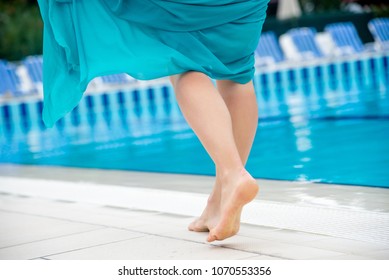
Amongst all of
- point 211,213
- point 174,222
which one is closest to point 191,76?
point 211,213

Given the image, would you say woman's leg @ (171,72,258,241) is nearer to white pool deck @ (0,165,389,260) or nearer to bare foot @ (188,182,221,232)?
white pool deck @ (0,165,389,260)

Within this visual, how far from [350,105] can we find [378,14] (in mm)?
11258

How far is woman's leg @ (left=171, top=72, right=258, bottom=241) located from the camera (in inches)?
108

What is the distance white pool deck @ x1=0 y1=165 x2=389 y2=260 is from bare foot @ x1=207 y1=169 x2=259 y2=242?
63mm

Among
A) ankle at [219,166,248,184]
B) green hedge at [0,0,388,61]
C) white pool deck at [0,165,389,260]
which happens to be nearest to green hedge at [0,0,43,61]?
green hedge at [0,0,388,61]

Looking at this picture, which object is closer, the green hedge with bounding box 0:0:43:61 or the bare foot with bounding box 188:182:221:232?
the bare foot with bounding box 188:182:221:232

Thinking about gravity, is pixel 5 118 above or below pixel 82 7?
below

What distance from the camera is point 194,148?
6.70 metres

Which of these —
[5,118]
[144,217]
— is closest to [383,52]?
[5,118]

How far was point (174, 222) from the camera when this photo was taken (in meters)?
3.45

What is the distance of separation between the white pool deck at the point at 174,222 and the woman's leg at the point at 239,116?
0.13m

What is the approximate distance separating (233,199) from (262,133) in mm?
4629

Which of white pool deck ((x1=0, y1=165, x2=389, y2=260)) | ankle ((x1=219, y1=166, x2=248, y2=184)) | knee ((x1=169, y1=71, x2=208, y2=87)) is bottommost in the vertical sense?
white pool deck ((x1=0, y1=165, x2=389, y2=260))
